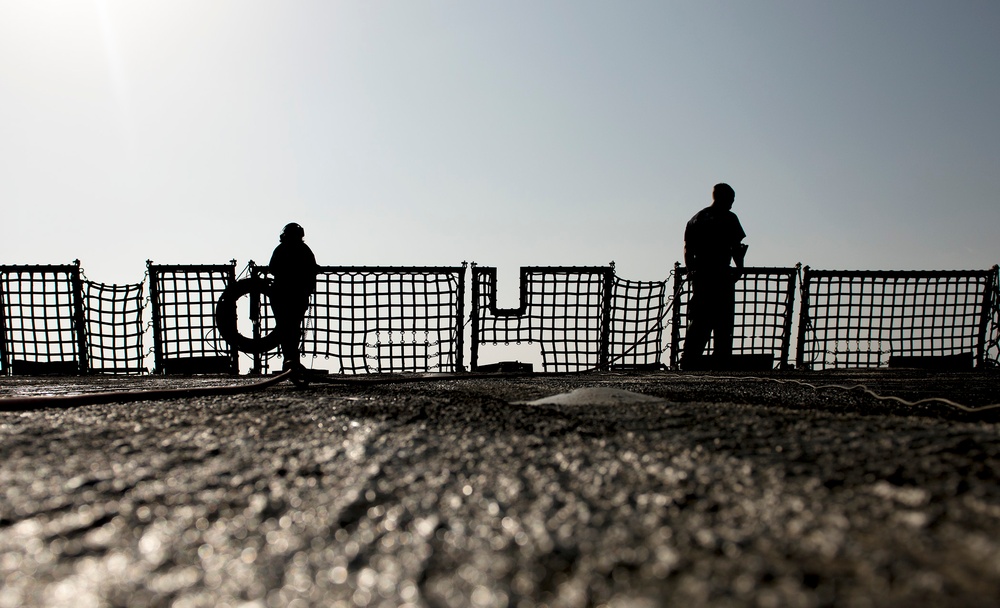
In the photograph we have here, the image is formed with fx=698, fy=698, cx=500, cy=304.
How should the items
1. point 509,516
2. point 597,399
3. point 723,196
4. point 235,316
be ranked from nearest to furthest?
point 509,516 → point 597,399 → point 235,316 → point 723,196

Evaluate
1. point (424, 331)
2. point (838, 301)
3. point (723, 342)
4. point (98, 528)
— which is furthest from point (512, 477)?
point (838, 301)

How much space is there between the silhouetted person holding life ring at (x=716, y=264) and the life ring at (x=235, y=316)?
4479mm

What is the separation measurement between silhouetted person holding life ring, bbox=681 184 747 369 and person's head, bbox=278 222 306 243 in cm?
418

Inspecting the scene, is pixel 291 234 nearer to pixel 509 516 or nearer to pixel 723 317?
pixel 723 317

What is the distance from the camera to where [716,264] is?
7.69m

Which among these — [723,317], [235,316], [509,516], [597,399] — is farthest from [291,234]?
[509,516]

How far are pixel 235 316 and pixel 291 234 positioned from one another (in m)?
0.97

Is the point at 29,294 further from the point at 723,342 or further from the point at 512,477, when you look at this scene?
the point at 512,477

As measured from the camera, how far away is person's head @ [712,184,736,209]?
7508 millimetres

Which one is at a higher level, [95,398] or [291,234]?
[291,234]

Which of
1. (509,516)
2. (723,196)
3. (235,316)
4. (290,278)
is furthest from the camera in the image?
(723,196)

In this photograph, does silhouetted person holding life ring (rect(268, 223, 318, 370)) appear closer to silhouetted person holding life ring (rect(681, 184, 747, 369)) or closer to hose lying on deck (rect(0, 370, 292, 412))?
hose lying on deck (rect(0, 370, 292, 412))

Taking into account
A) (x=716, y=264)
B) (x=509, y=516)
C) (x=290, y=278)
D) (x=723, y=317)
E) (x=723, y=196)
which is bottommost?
(x=723, y=317)

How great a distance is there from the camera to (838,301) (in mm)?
10578
